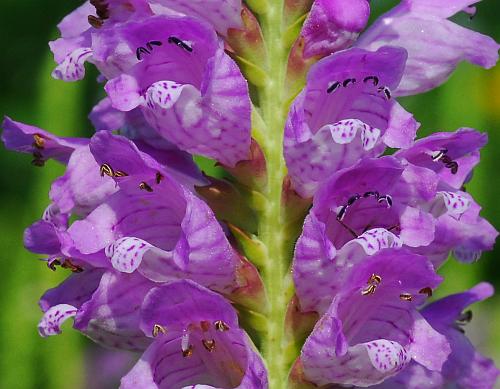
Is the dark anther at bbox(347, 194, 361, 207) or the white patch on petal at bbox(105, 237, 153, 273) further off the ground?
the dark anther at bbox(347, 194, 361, 207)

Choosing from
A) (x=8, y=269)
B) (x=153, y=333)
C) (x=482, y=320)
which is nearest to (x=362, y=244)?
(x=153, y=333)

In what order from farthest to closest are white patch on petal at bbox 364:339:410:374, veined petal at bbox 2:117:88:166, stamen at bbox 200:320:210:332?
veined petal at bbox 2:117:88:166 < stamen at bbox 200:320:210:332 < white patch on petal at bbox 364:339:410:374

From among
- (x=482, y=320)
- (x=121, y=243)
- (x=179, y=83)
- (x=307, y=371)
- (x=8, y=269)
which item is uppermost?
(x=179, y=83)

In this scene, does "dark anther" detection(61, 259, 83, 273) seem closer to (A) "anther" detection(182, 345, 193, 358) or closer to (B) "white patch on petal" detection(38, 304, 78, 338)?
(B) "white patch on petal" detection(38, 304, 78, 338)

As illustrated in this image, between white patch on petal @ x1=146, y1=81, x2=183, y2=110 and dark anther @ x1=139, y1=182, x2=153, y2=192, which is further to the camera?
dark anther @ x1=139, y1=182, x2=153, y2=192

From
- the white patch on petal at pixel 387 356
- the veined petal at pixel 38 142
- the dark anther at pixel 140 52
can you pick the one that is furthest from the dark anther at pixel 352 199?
the veined petal at pixel 38 142

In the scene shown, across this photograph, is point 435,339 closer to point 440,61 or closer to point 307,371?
point 307,371

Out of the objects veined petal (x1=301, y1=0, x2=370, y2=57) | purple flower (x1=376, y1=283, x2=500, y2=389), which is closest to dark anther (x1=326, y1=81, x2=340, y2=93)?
veined petal (x1=301, y1=0, x2=370, y2=57)
